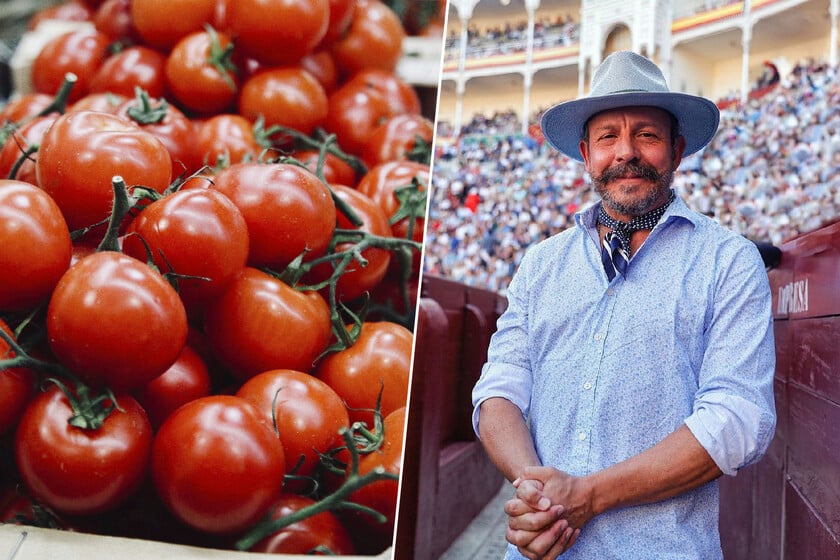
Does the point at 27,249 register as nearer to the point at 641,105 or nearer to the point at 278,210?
the point at 278,210

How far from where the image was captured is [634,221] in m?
1.25

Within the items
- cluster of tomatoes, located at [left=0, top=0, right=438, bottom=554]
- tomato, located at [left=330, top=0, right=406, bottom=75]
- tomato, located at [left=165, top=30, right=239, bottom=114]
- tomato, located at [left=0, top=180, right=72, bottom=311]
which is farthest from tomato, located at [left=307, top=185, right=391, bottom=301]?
tomato, located at [left=330, top=0, right=406, bottom=75]

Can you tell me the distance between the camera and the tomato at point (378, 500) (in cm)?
126

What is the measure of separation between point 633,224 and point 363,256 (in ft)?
1.61

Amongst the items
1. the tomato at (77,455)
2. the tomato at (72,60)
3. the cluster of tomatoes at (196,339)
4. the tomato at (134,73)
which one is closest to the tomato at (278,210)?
the cluster of tomatoes at (196,339)

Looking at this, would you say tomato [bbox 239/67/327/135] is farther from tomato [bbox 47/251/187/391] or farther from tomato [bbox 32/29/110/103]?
tomato [bbox 47/251/187/391]

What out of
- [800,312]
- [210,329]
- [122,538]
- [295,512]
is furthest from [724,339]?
[122,538]

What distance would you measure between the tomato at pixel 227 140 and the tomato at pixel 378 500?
0.73m

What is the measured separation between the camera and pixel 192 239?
119 centimetres

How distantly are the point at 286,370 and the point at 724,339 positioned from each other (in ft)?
2.27

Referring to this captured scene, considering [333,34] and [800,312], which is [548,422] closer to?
[800,312]

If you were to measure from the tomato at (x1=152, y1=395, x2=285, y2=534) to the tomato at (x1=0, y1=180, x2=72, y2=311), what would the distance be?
0.95ft

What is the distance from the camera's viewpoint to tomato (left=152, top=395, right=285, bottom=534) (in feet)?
3.71

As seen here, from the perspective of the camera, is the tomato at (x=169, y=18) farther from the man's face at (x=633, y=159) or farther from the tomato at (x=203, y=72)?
the man's face at (x=633, y=159)
